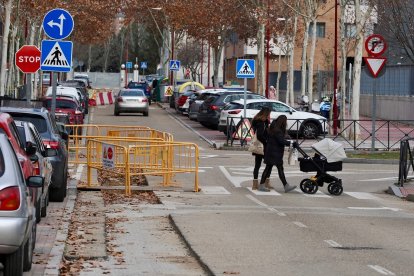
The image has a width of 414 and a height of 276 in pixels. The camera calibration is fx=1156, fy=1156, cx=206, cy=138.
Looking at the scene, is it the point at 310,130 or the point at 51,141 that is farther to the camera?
the point at 310,130

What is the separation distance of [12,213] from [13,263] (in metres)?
0.50

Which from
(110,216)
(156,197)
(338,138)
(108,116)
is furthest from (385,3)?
(110,216)

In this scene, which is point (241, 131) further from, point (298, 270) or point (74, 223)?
point (298, 270)

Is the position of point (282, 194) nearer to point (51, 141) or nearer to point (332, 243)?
point (51, 141)

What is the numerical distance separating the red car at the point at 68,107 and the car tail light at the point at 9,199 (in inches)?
1072

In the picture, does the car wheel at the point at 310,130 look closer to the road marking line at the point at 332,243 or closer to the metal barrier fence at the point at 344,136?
the metal barrier fence at the point at 344,136

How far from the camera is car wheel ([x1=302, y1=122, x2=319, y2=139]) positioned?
39.2 meters

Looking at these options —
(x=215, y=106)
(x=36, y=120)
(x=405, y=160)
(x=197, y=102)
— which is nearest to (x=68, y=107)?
(x=215, y=106)

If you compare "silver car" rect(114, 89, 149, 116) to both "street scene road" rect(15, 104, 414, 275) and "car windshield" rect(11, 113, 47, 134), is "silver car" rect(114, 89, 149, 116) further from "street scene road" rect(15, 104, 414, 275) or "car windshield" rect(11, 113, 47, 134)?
"car windshield" rect(11, 113, 47, 134)

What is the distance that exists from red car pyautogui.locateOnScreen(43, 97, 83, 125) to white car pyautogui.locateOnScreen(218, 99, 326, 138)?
5.02m

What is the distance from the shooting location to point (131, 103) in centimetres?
6006

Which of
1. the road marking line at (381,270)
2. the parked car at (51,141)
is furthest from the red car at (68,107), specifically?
the road marking line at (381,270)

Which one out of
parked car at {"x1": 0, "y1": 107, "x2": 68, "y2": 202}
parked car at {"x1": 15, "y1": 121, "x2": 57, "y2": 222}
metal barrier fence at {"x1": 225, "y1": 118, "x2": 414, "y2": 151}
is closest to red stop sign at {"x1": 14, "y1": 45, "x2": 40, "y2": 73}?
Result: parked car at {"x1": 0, "y1": 107, "x2": 68, "y2": 202}

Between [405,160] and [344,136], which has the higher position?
[405,160]
